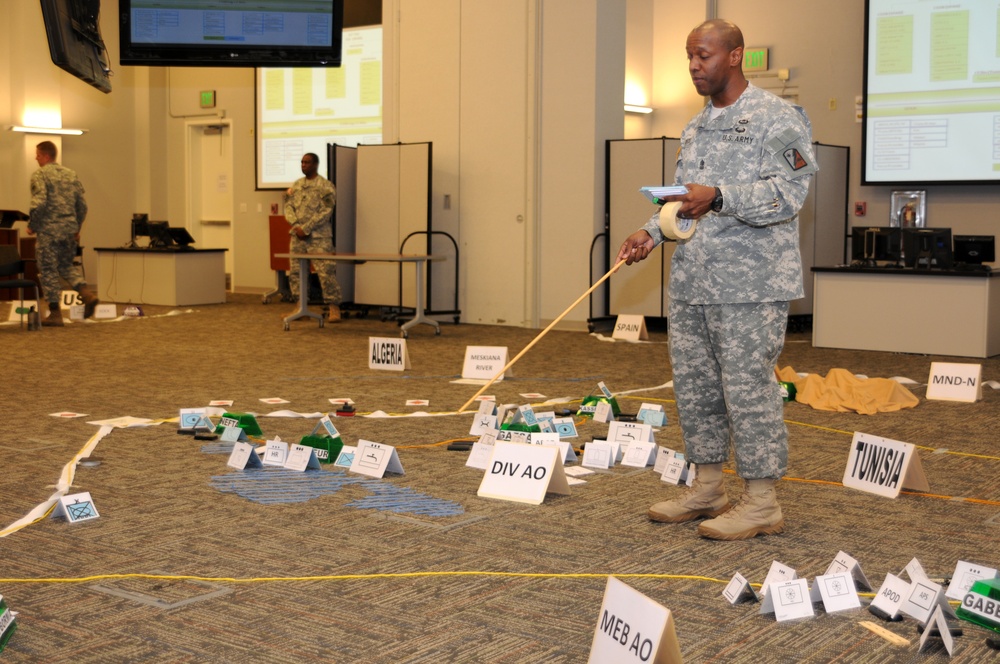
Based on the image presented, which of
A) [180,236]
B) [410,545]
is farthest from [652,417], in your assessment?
[180,236]

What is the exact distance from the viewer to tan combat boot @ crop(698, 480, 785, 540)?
3289 millimetres

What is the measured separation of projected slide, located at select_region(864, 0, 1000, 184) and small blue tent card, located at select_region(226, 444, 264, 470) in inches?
299

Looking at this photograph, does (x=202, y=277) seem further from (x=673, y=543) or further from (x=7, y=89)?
(x=673, y=543)

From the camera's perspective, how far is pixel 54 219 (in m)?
10.5

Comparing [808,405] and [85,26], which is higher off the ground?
[85,26]

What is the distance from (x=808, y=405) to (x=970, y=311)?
302cm

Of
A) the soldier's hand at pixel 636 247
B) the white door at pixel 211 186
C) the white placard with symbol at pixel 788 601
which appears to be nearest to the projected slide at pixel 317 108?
the white door at pixel 211 186

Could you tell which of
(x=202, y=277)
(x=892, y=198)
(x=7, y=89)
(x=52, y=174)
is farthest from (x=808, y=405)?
(x=7, y=89)

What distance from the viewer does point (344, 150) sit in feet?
37.2

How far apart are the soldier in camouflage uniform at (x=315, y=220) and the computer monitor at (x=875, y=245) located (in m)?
4.90

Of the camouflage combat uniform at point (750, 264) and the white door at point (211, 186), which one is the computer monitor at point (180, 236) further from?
the camouflage combat uniform at point (750, 264)

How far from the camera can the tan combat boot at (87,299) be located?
10836 millimetres

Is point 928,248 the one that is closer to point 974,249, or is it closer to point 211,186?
point 974,249

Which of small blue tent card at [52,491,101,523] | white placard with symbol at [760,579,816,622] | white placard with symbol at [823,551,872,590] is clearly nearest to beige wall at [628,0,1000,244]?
white placard with symbol at [823,551,872,590]
